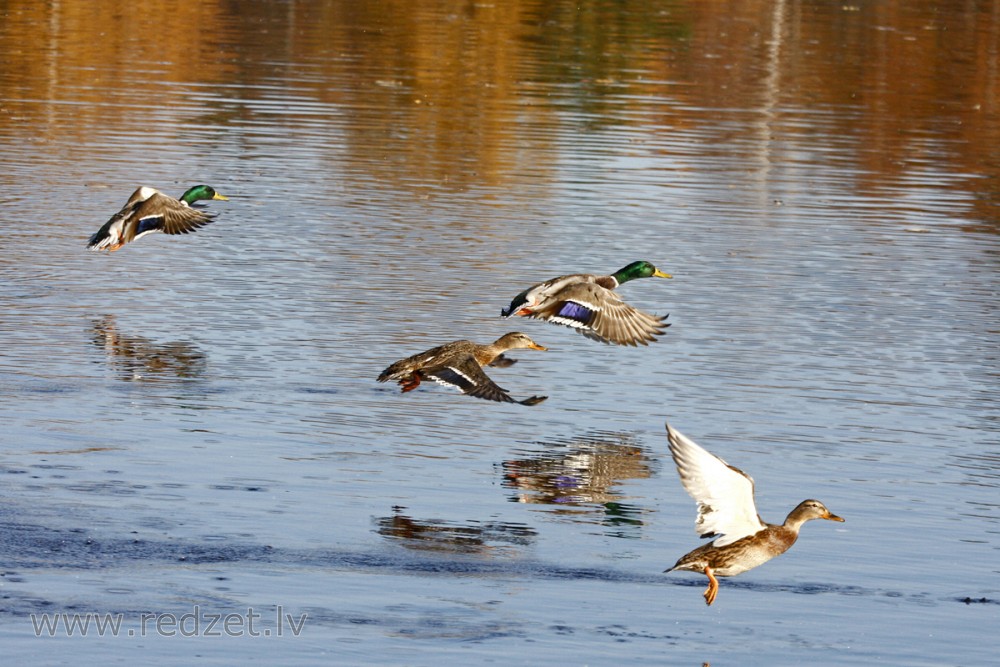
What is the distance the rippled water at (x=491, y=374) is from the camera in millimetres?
8594

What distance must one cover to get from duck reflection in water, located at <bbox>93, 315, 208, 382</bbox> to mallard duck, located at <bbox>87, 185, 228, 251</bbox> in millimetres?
1986

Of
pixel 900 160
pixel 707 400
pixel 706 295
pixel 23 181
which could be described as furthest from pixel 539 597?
pixel 900 160

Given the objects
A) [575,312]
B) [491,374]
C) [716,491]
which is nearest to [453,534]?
[716,491]

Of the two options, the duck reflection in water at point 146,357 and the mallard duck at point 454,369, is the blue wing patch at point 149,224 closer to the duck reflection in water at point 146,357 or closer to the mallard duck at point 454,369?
the duck reflection in water at point 146,357

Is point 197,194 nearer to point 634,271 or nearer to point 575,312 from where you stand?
point 634,271

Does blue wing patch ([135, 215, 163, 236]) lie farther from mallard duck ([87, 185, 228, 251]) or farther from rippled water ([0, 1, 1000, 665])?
rippled water ([0, 1, 1000, 665])

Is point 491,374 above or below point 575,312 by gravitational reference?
below

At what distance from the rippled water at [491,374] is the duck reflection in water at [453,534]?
3 centimetres

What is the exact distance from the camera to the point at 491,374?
14.0 metres

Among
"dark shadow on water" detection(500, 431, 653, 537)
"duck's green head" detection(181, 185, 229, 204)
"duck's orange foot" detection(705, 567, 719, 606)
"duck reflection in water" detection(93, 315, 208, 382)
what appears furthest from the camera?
"duck's green head" detection(181, 185, 229, 204)

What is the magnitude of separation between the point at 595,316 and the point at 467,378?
2.20 meters

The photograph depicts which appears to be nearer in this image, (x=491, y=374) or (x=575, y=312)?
(x=575, y=312)

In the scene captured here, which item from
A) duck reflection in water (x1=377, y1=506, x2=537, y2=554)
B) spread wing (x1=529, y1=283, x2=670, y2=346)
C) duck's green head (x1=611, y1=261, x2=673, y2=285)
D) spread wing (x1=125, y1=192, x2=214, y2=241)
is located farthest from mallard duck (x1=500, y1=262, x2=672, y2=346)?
spread wing (x1=125, y1=192, x2=214, y2=241)

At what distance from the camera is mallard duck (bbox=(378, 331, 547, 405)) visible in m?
11.4
